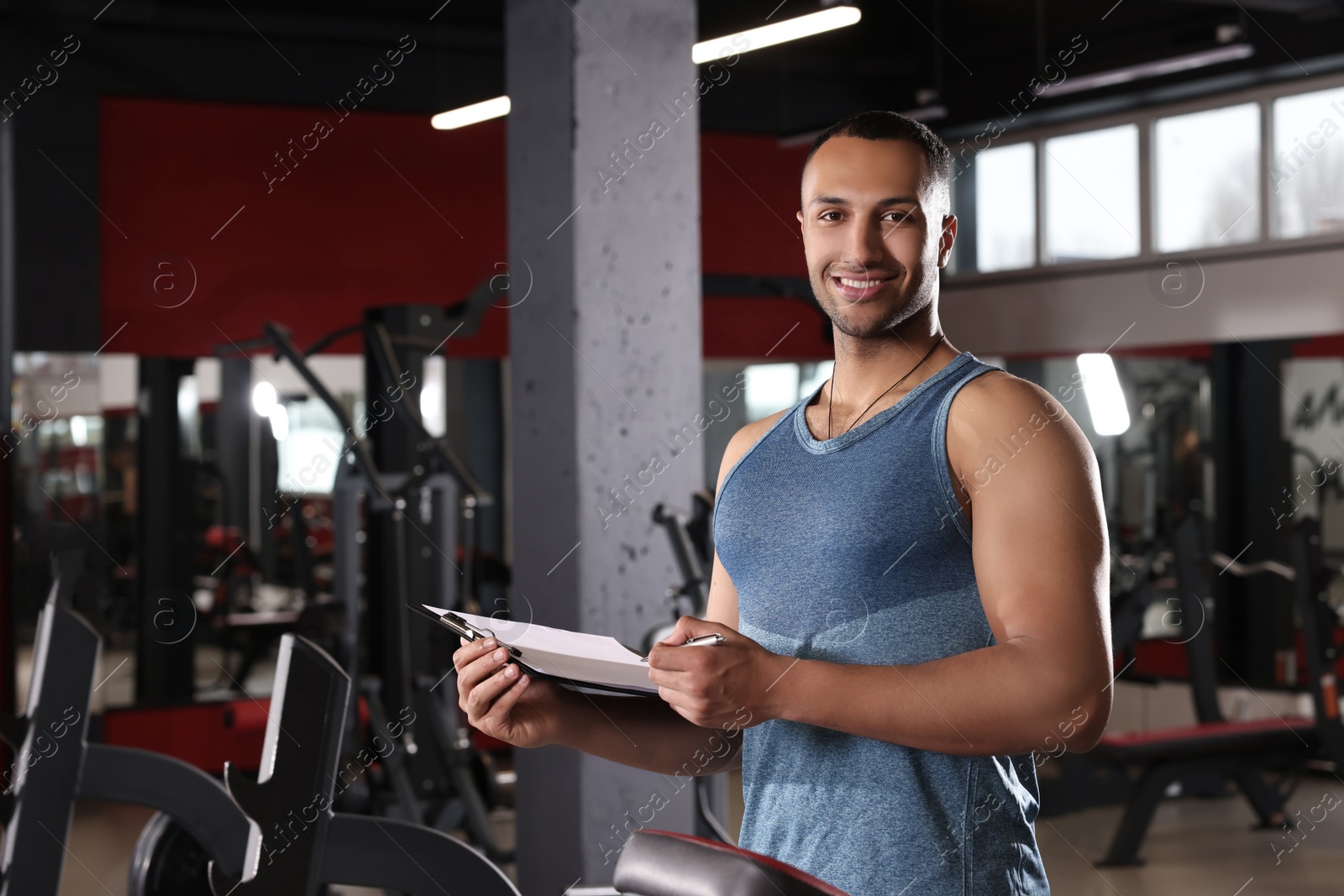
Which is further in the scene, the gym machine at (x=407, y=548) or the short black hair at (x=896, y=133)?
the gym machine at (x=407, y=548)

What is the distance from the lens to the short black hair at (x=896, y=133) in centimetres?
122

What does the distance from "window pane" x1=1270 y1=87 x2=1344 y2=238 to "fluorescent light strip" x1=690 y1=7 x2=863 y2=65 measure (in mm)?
3053

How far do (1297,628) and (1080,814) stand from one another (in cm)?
171

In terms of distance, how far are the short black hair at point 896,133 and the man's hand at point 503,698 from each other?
566mm

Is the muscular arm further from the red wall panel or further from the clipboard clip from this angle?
the red wall panel

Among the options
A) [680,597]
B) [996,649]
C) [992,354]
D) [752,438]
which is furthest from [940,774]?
[992,354]

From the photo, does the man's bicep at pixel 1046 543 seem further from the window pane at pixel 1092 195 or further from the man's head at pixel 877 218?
the window pane at pixel 1092 195

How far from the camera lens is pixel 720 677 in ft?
3.55

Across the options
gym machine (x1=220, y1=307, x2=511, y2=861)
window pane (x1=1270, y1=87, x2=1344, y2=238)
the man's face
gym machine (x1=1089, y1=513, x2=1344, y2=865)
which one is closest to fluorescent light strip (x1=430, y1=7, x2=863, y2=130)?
gym machine (x1=220, y1=307, x2=511, y2=861)

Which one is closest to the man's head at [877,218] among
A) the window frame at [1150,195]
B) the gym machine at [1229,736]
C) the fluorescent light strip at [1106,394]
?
the fluorescent light strip at [1106,394]

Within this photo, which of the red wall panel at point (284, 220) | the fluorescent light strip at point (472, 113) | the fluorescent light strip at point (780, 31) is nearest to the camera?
the fluorescent light strip at point (780, 31)

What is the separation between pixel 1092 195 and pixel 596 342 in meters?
5.06

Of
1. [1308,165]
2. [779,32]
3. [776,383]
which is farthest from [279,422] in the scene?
[1308,165]

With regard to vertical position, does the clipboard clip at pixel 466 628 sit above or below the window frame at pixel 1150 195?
below
